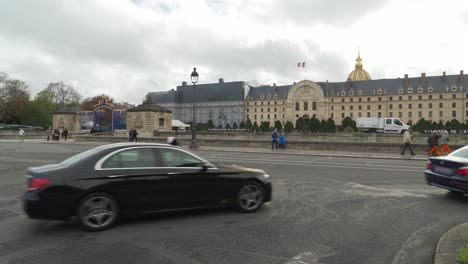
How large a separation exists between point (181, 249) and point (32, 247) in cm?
208

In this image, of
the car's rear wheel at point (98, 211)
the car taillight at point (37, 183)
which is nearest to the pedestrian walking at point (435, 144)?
the car's rear wheel at point (98, 211)

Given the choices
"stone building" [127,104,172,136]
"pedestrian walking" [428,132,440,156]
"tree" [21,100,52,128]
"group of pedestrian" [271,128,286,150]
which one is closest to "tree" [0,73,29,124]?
"tree" [21,100,52,128]

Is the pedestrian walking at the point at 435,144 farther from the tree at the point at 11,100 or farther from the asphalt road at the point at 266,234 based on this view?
the tree at the point at 11,100

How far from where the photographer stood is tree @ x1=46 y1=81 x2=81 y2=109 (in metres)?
100

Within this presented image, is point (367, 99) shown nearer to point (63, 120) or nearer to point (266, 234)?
point (63, 120)

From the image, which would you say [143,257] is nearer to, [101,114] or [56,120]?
[101,114]

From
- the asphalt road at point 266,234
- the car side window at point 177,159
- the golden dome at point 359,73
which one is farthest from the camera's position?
the golden dome at point 359,73

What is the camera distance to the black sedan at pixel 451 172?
7418mm

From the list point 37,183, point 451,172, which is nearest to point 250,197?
point 37,183

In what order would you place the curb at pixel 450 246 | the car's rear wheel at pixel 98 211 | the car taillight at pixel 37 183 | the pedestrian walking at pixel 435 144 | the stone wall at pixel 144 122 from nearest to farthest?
the curb at pixel 450 246 → the car taillight at pixel 37 183 → the car's rear wheel at pixel 98 211 → the pedestrian walking at pixel 435 144 → the stone wall at pixel 144 122

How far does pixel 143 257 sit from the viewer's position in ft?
13.8

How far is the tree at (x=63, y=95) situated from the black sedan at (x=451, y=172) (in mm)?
106531

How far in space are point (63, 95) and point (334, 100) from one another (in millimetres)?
94421

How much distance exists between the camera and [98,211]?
17.4 ft
